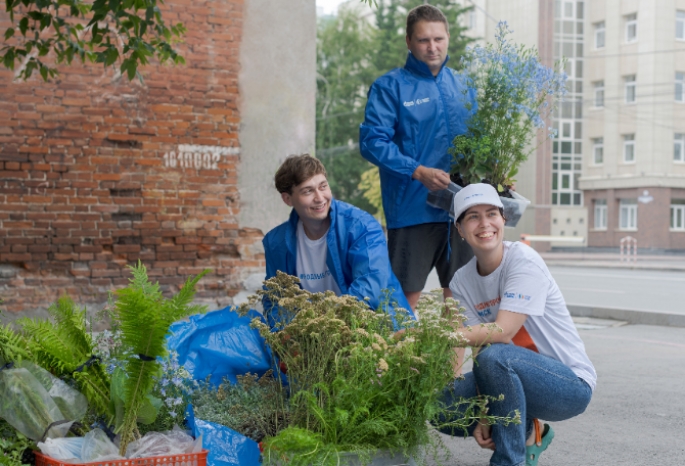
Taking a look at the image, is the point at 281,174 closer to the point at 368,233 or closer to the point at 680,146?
the point at 368,233

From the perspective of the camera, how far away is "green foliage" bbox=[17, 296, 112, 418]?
3109 millimetres

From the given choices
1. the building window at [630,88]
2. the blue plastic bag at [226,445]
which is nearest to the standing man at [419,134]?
the blue plastic bag at [226,445]

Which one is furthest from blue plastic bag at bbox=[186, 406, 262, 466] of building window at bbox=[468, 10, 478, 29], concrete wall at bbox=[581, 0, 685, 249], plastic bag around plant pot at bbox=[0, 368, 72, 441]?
building window at bbox=[468, 10, 478, 29]

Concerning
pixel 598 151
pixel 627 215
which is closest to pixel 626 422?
pixel 627 215

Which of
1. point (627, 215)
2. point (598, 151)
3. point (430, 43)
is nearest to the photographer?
point (430, 43)

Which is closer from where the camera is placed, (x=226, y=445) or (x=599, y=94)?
(x=226, y=445)

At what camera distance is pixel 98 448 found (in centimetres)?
281

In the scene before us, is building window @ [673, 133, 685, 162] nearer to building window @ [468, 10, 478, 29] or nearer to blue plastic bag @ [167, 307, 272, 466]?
building window @ [468, 10, 478, 29]

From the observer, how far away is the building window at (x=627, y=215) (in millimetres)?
40125

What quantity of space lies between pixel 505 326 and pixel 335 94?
44331 millimetres

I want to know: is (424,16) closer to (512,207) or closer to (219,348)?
(512,207)

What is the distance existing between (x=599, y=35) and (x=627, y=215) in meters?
10.3

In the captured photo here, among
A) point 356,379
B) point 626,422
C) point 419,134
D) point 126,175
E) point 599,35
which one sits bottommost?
point 626,422

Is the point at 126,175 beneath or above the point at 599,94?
beneath
